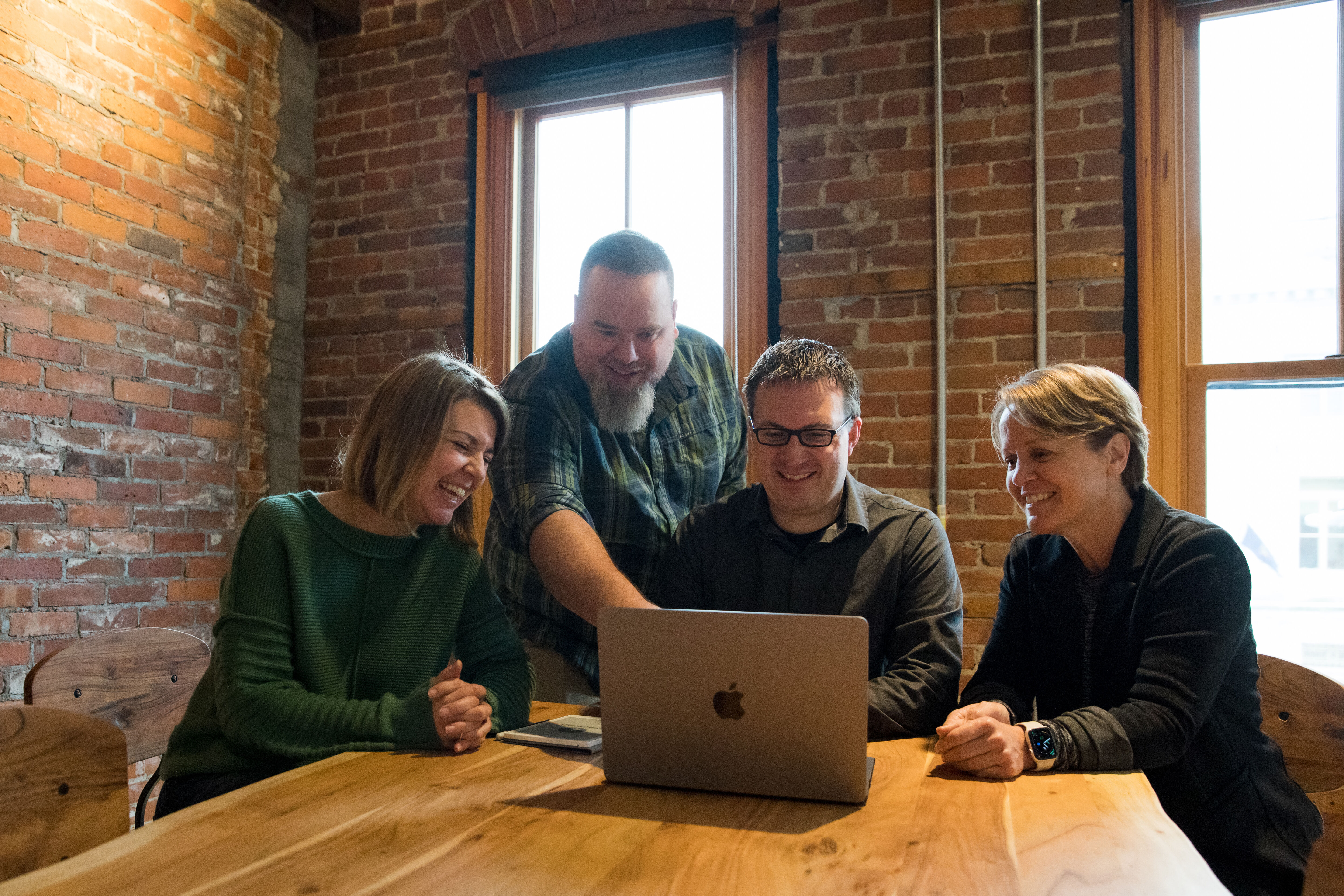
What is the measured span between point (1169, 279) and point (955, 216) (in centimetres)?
65

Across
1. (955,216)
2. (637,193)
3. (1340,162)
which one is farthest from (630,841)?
(1340,162)

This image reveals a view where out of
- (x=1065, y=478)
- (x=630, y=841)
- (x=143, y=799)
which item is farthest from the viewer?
(x=143, y=799)

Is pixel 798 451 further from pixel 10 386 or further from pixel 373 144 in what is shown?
pixel 373 144

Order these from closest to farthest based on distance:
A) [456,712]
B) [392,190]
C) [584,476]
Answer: [456,712], [584,476], [392,190]

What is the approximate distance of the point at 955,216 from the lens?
2924 mm

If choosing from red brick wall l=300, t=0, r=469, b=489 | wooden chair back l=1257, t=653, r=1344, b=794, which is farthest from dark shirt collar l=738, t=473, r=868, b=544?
red brick wall l=300, t=0, r=469, b=489

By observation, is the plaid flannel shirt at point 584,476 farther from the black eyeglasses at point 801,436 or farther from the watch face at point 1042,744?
the watch face at point 1042,744

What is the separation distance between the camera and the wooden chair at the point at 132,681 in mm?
1646

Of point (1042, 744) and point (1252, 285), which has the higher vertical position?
point (1252, 285)

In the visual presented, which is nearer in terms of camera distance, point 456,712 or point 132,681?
point 456,712

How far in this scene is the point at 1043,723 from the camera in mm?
1337

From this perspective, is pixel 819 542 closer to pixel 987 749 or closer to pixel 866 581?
pixel 866 581

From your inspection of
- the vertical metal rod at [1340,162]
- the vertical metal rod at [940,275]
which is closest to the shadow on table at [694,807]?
the vertical metal rod at [940,275]

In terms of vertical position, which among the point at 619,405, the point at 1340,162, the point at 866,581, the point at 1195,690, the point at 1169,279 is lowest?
the point at 1195,690
